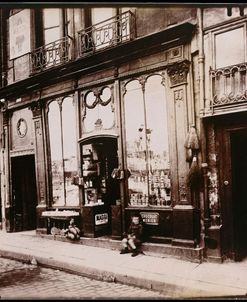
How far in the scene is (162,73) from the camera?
7484mm

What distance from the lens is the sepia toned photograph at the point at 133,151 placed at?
6301mm

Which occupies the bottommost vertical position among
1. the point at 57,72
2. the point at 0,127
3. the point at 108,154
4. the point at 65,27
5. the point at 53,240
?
the point at 53,240

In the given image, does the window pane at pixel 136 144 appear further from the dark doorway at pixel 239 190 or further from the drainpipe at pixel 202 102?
the dark doorway at pixel 239 190

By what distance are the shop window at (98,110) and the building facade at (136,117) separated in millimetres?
25

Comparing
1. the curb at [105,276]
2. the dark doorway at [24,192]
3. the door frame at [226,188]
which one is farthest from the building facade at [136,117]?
the curb at [105,276]

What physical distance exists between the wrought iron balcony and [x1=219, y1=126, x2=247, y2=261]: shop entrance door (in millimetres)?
2951

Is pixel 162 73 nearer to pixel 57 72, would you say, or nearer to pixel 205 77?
pixel 205 77

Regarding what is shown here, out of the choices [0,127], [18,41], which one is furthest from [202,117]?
[0,127]

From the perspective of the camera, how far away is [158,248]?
24.3ft

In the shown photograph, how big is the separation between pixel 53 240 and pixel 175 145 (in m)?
4.09

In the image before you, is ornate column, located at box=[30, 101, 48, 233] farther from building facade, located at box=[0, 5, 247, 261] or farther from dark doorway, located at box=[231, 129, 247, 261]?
dark doorway, located at box=[231, 129, 247, 261]

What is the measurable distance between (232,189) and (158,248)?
1.86 m

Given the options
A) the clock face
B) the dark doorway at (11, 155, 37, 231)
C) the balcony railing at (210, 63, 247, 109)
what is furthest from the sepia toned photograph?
the dark doorway at (11, 155, 37, 231)

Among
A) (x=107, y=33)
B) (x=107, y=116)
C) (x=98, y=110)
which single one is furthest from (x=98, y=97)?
(x=107, y=33)
